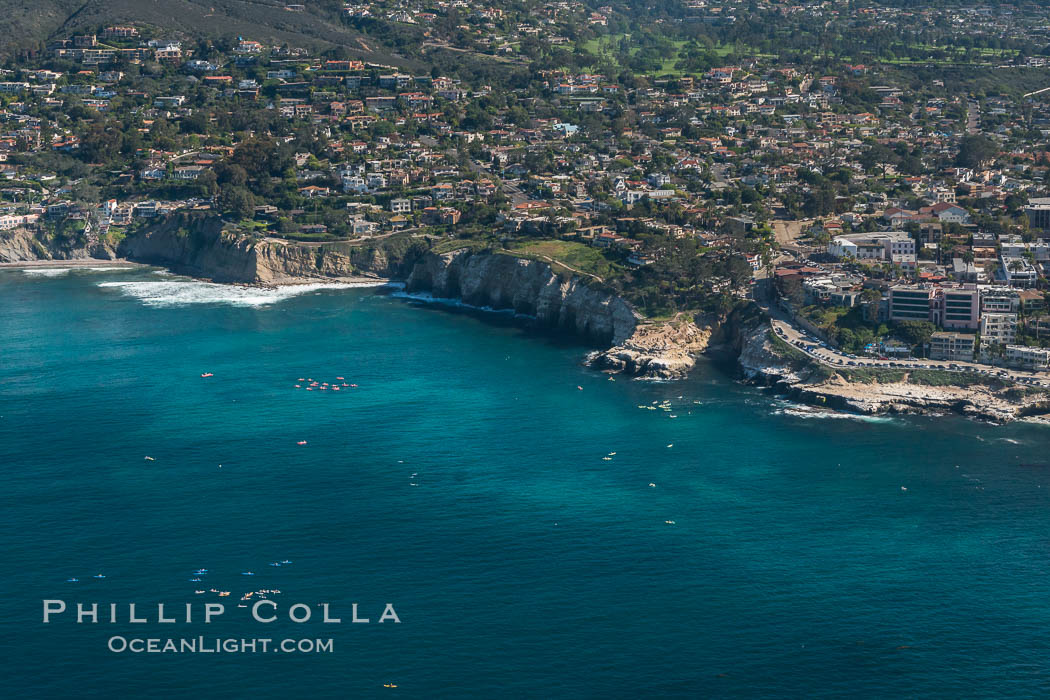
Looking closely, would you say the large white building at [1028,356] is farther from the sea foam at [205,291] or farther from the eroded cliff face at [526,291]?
the sea foam at [205,291]

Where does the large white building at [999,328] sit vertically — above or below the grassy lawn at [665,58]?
below

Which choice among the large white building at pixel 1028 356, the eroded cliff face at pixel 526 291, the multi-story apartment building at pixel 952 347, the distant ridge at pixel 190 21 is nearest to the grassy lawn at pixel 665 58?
the distant ridge at pixel 190 21

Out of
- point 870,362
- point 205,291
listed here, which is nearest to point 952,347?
point 870,362

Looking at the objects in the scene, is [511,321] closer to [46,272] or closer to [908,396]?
[908,396]

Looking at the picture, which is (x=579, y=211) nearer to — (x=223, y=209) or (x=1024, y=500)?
(x=223, y=209)

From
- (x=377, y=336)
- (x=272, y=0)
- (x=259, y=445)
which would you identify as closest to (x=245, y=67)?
(x=272, y=0)

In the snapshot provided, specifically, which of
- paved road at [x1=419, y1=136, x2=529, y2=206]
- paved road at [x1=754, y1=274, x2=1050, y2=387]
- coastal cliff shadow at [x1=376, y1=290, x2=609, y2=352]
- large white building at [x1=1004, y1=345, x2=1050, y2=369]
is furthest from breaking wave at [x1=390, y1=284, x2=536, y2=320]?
large white building at [x1=1004, y1=345, x2=1050, y2=369]
